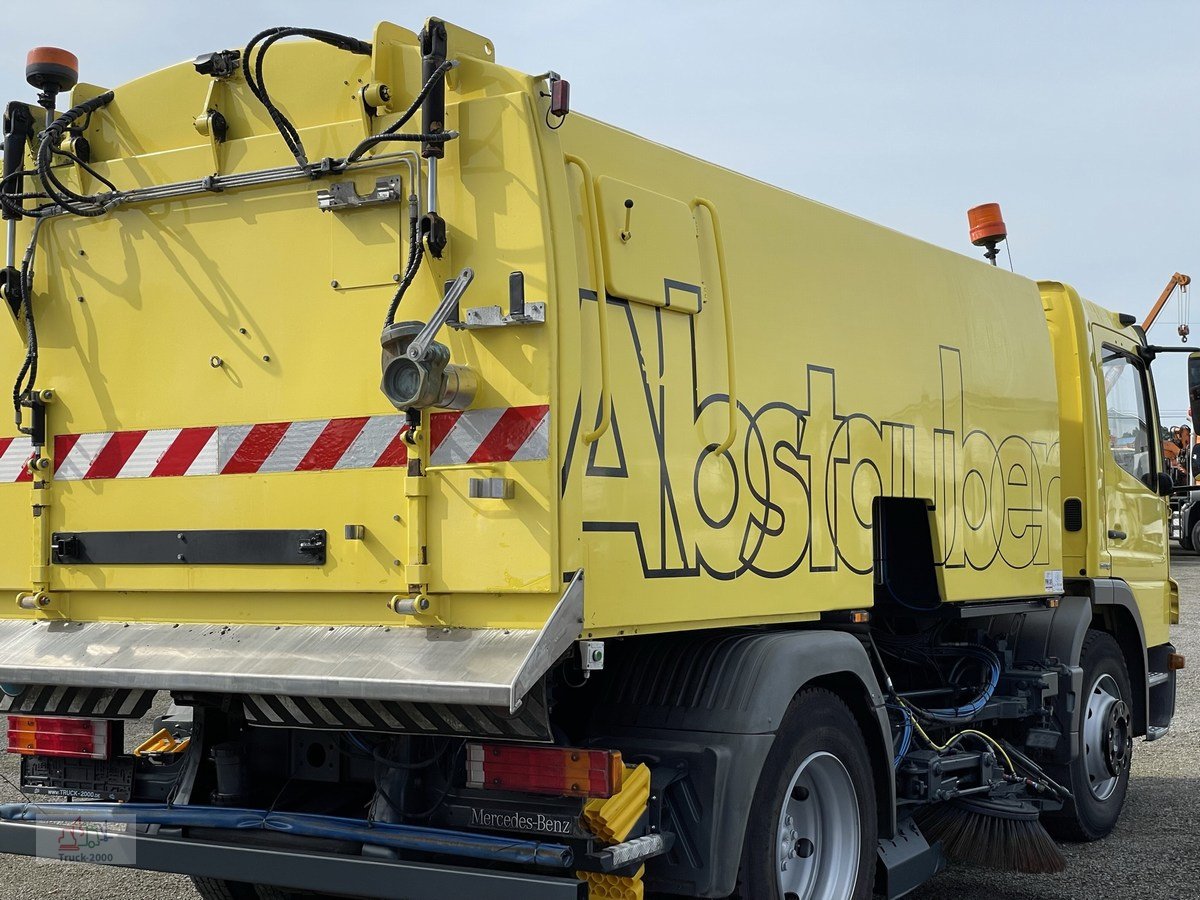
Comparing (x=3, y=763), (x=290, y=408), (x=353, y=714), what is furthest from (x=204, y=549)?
(x=3, y=763)

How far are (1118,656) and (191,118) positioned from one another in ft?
19.9

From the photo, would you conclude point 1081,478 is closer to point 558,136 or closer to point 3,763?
point 558,136

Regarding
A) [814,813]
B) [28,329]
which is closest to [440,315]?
[28,329]

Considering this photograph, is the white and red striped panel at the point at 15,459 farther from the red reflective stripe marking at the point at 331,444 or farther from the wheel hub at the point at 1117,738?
the wheel hub at the point at 1117,738

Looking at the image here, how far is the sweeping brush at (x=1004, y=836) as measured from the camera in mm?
6375

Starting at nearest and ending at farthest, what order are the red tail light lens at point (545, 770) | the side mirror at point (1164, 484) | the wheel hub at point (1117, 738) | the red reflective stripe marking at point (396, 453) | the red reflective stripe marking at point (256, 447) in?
the red tail light lens at point (545, 770)
the red reflective stripe marking at point (396, 453)
the red reflective stripe marking at point (256, 447)
the wheel hub at point (1117, 738)
the side mirror at point (1164, 484)

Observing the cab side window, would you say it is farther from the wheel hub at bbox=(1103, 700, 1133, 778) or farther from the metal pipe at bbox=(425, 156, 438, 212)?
the metal pipe at bbox=(425, 156, 438, 212)

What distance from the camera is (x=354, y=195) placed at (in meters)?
4.11

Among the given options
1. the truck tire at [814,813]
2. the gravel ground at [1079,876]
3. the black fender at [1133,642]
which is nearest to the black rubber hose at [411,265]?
the truck tire at [814,813]

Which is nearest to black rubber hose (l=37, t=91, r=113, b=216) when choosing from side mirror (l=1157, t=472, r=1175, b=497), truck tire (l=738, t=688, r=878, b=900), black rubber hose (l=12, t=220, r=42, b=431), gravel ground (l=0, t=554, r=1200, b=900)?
black rubber hose (l=12, t=220, r=42, b=431)

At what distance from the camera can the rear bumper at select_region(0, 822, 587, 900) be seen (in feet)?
12.3

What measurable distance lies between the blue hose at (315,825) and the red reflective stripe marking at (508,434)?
3.74ft

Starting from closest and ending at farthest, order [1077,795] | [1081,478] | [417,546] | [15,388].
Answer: [417,546] → [15,388] → [1077,795] → [1081,478]

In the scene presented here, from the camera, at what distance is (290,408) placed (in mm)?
4230
